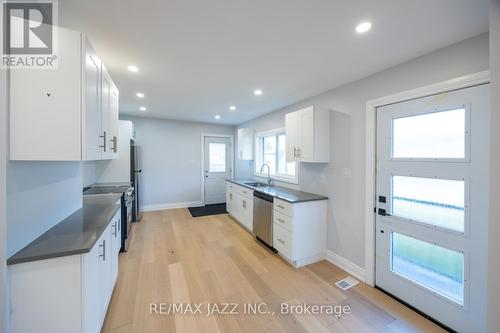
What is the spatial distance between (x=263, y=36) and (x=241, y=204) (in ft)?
10.5

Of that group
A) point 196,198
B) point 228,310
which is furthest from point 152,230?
point 228,310

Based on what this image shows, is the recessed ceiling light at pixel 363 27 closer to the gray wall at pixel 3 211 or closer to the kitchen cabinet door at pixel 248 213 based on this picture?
the gray wall at pixel 3 211

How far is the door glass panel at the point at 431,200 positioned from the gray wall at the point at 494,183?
71 cm

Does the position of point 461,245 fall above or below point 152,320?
above

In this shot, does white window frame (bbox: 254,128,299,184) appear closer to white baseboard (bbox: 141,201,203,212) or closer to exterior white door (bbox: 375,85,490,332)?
exterior white door (bbox: 375,85,490,332)

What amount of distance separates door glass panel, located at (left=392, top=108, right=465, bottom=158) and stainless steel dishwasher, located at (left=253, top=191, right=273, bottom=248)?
1.85m

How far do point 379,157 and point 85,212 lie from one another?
3.32 m

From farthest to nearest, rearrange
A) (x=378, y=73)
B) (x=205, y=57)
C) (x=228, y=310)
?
1. (x=378, y=73)
2. (x=205, y=57)
3. (x=228, y=310)

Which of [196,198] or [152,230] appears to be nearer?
[152,230]

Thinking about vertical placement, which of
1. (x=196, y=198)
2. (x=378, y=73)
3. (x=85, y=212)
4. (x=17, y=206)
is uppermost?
(x=378, y=73)

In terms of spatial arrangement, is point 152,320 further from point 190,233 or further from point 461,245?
point 461,245

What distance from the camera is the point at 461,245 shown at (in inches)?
67.2

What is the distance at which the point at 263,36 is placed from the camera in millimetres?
1692

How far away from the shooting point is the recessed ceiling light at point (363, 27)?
59.9 inches
